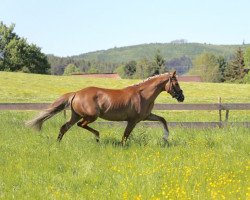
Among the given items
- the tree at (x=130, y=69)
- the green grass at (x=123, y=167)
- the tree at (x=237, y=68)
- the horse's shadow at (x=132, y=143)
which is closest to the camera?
the green grass at (x=123, y=167)

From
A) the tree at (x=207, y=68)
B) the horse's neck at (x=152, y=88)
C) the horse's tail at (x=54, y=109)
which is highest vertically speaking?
the horse's neck at (x=152, y=88)

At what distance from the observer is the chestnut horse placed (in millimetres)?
10016

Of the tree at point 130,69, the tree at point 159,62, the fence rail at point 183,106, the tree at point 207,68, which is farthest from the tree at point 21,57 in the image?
the fence rail at point 183,106

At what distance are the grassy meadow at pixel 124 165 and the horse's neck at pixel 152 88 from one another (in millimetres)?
1073

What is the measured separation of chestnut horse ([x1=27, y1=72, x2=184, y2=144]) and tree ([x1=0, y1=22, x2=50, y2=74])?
219ft

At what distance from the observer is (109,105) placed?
1012 cm

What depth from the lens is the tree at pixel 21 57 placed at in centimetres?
7550

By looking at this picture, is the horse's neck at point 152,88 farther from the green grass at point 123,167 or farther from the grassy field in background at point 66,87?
the grassy field in background at point 66,87

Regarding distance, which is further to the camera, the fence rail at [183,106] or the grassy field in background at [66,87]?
the grassy field in background at [66,87]

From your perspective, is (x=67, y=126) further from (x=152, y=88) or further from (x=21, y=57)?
(x=21, y=57)

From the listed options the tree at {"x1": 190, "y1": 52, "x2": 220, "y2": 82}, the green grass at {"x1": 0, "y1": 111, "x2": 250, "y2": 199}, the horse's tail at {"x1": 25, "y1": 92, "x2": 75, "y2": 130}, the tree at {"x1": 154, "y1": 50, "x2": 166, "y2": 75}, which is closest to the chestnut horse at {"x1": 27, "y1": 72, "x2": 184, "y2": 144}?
the horse's tail at {"x1": 25, "y1": 92, "x2": 75, "y2": 130}

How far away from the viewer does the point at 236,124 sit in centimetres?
1370

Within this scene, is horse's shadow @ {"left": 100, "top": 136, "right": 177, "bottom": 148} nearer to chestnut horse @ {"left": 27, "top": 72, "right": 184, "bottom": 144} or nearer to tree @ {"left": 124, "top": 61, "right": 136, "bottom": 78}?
chestnut horse @ {"left": 27, "top": 72, "right": 184, "bottom": 144}

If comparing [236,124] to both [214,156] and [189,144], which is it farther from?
[214,156]
